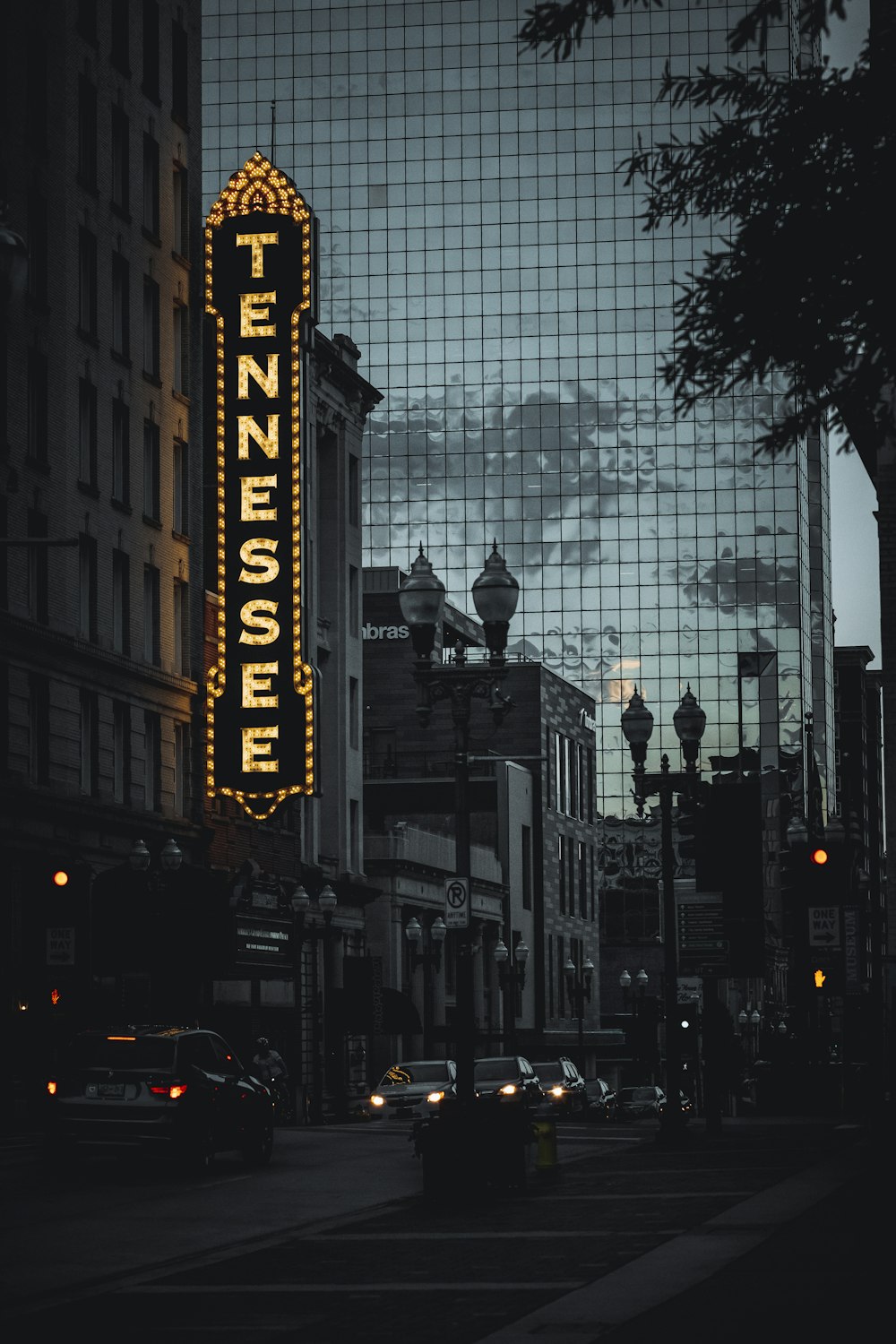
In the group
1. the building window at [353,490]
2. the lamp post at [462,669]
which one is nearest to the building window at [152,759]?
the building window at [353,490]

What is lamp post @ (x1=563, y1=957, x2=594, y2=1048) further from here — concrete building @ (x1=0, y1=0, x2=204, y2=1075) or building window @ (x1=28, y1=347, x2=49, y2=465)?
building window @ (x1=28, y1=347, x2=49, y2=465)

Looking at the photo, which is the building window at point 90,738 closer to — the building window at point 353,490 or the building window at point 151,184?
the building window at point 151,184

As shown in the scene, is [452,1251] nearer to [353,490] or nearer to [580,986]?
[353,490]

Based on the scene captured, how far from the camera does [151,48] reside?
187 ft

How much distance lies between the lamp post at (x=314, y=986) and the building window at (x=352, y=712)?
22.7 feet

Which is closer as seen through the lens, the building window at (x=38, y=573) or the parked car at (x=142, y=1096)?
the parked car at (x=142, y=1096)

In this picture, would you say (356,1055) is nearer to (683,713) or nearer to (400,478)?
(683,713)

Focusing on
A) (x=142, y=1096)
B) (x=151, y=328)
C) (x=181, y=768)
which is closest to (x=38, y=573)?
(x=181, y=768)

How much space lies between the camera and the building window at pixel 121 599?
52.1 m

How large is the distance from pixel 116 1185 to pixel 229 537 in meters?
30.3

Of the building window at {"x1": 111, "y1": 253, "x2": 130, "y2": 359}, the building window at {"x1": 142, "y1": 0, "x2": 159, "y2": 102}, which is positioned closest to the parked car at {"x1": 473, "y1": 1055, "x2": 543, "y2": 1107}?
the building window at {"x1": 111, "y1": 253, "x2": 130, "y2": 359}

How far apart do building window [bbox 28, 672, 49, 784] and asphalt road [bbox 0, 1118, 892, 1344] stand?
17415mm

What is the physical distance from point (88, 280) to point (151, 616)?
859 cm

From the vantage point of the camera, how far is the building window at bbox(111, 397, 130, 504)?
53.0m
